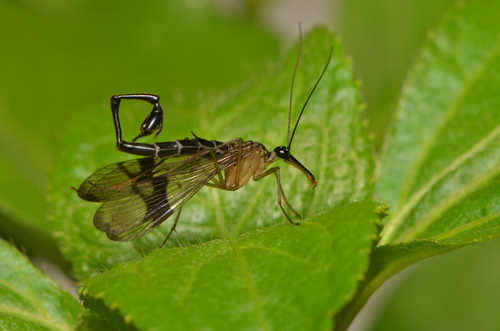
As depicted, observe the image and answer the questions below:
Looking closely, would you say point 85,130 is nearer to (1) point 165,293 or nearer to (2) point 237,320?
(1) point 165,293

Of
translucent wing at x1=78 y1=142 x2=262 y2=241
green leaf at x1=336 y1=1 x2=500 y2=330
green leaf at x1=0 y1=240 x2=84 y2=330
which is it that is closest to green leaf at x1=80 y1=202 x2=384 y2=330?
green leaf at x1=336 y1=1 x2=500 y2=330

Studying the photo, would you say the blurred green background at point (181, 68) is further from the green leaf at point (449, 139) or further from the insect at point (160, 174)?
the green leaf at point (449, 139)

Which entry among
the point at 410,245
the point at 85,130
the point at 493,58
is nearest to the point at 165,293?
the point at 410,245

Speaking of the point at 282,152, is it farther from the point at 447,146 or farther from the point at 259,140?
the point at 447,146

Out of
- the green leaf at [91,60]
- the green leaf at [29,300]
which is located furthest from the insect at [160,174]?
the green leaf at [91,60]

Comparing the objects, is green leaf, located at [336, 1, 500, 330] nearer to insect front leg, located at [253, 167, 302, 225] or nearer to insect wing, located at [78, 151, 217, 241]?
insect front leg, located at [253, 167, 302, 225]

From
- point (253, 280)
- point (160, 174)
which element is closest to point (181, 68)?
point (160, 174)

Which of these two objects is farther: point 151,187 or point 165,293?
point 151,187
